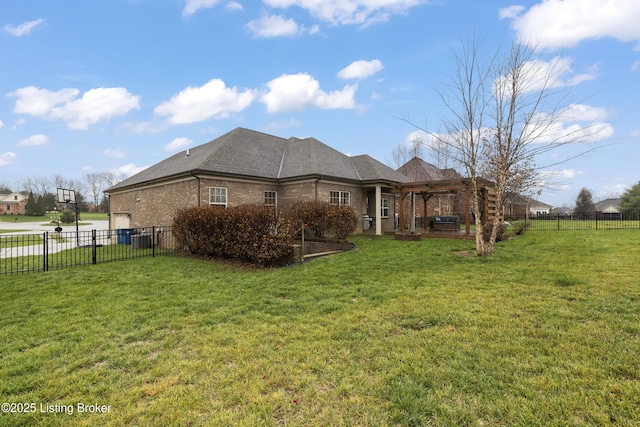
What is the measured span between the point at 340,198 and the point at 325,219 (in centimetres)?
462

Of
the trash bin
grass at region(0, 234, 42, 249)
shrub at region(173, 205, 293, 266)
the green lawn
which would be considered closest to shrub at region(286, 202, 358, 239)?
shrub at region(173, 205, 293, 266)

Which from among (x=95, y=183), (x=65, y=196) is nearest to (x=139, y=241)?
(x=65, y=196)

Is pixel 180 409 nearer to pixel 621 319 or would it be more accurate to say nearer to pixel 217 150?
pixel 621 319

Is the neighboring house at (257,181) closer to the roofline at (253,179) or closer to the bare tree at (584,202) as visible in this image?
the roofline at (253,179)

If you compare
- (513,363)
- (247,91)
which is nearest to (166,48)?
(247,91)

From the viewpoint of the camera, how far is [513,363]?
2879 mm

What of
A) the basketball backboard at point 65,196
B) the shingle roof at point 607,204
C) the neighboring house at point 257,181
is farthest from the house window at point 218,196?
the shingle roof at point 607,204

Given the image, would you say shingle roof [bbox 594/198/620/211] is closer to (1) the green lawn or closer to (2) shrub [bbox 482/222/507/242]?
(2) shrub [bbox 482/222/507/242]

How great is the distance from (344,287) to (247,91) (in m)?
19.0

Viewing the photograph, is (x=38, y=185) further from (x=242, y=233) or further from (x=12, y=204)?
(x=242, y=233)

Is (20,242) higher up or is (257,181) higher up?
(257,181)

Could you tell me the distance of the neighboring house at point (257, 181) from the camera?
552 inches

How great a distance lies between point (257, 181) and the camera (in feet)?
51.0

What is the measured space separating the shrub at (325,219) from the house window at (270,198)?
3.58m
